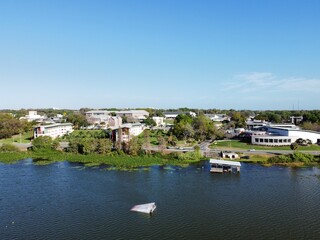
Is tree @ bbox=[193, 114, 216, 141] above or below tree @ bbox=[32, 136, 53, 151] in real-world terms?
above

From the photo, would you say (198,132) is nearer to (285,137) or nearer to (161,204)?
(285,137)

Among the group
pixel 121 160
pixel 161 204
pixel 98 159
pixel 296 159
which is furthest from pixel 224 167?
pixel 98 159

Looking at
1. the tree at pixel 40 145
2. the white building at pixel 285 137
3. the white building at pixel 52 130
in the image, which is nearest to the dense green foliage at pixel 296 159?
the white building at pixel 285 137

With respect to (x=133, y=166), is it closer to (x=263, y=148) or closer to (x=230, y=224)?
(x=230, y=224)

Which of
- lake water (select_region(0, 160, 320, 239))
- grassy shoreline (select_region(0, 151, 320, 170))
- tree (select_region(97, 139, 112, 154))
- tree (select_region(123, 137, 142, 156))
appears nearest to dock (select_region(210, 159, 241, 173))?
lake water (select_region(0, 160, 320, 239))

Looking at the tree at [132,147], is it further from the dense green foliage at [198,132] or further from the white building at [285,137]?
the white building at [285,137]

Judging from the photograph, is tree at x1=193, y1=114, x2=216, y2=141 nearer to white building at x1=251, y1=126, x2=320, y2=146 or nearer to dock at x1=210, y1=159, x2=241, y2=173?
white building at x1=251, y1=126, x2=320, y2=146
